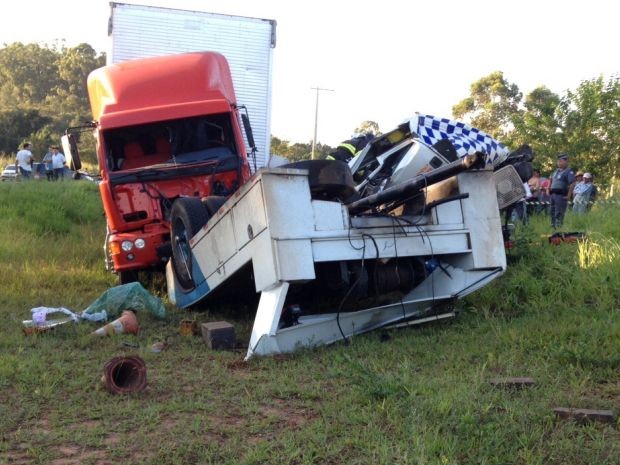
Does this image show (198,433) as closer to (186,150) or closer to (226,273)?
(226,273)

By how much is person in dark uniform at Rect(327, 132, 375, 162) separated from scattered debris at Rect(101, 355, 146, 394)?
4.64 m

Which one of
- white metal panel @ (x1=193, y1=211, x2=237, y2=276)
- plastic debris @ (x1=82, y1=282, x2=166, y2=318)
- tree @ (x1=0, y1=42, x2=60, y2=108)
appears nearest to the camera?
white metal panel @ (x1=193, y1=211, x2=237, y2=276)

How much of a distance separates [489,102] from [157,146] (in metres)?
24.2

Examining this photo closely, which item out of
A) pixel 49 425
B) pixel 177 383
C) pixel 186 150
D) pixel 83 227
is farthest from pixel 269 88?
pixel 49 425

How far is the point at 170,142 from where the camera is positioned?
27.4 ft

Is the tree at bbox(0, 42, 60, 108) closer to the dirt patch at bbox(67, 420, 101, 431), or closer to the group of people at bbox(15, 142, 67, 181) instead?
the group of people at bbox(15, 142, 67, 181)

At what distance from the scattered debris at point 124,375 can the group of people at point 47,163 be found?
16.0m

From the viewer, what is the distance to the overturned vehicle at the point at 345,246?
15.7 ft

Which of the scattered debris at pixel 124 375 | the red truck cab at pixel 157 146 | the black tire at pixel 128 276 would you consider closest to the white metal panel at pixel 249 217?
the scattered debris at pixel 124 375

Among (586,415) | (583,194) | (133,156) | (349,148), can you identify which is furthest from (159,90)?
(583,194)

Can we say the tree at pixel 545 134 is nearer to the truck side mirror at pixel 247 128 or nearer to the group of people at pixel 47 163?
the truck side mirror at pixel 247 128

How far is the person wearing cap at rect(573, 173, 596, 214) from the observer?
40.9ft

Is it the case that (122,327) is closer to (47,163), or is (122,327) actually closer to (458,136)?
(458,136)

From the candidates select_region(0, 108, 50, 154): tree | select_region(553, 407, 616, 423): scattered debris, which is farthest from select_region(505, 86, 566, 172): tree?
select_region(0, 108, 50, 154): tree
